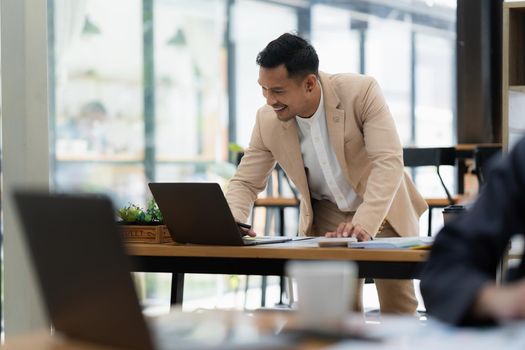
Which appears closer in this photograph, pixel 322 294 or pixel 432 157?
pixel 322 294

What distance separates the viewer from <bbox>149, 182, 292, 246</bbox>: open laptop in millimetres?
2941

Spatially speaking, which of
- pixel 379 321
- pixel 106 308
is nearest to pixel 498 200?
pixel 379 321

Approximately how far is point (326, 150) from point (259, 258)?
0.87 meters

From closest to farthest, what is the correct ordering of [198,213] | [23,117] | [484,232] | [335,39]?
[484,232]
[198,213]
[23,117]
[335,39]

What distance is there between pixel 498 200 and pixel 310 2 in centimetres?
655

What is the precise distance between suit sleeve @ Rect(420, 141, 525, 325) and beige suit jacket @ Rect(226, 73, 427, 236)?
1.81 meters

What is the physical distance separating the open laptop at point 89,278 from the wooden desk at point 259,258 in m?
1.25

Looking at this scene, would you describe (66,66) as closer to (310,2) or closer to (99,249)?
(310,2)

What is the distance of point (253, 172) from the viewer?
3.78m

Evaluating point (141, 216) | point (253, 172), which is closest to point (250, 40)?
point (253, 172)

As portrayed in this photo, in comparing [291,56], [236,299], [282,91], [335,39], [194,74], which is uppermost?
[335,39]

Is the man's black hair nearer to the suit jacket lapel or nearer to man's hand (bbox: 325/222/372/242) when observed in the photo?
the suit jacket lapel

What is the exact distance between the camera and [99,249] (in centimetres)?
131

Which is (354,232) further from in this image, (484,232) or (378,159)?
(484,232)
